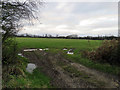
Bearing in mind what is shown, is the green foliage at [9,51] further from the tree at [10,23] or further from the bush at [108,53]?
the bush at [108,53]

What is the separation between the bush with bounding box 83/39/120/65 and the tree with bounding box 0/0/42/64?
776 centimetres

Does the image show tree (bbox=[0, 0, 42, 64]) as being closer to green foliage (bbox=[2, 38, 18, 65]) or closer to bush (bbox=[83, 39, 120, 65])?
green foliage (bbox=[2, 38, 18, 65])

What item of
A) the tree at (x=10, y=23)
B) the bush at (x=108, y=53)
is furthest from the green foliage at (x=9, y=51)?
the bush at (x=108, y=53)

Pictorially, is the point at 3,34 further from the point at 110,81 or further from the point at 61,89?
the point at 110,81

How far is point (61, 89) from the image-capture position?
218 inches

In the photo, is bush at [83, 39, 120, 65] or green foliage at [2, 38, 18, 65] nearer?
green foliage at [2, 38, 18, 65]

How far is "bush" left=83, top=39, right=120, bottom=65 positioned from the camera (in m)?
8.86

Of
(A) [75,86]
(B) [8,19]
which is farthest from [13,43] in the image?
(A) [75,86]

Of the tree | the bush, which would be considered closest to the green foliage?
the tree

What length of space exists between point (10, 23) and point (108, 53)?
8.88 m

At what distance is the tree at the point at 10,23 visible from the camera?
6301mm

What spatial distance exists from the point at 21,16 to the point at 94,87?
6984mm

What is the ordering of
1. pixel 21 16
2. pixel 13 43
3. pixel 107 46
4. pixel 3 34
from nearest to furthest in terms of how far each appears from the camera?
pixel 3 34, pixel 13 43, pixel 21 16, pixel 107 46

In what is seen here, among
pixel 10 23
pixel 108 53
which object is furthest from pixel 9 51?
pixel 108 53
